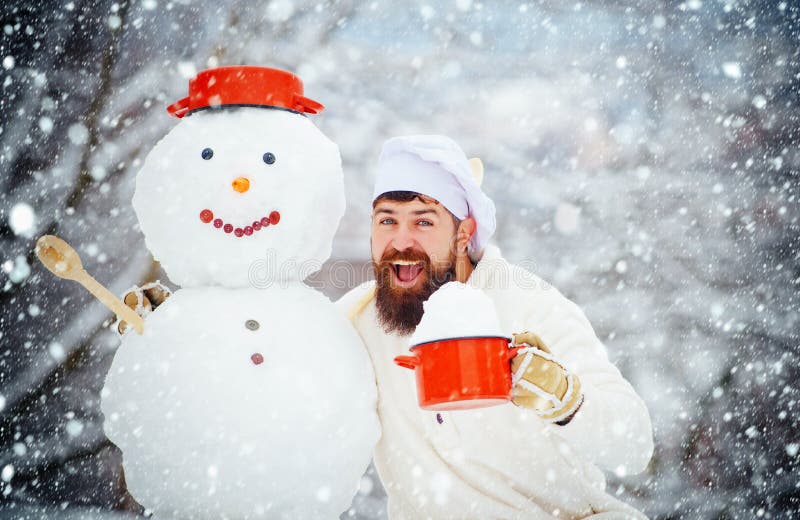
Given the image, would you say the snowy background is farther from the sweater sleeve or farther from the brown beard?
the sweater sleeve

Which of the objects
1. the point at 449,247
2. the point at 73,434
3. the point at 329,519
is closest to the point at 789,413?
the point at 449,247

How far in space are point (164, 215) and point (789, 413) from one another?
519cm

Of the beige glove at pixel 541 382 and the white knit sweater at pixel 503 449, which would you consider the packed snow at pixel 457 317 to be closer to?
the beige glove at pixel 541 382

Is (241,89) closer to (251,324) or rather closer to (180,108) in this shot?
(180,108)

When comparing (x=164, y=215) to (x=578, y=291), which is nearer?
(x=164, y=215)

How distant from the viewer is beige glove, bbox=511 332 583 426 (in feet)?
5.47

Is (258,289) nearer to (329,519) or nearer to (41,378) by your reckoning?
(329,519)

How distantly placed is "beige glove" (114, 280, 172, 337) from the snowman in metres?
0.03

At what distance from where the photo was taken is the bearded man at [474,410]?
80.6 inches

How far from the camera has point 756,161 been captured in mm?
5520

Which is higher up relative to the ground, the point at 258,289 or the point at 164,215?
the point at 164,215

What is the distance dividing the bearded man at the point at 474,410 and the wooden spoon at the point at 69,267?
75cm

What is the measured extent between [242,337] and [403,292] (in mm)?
635

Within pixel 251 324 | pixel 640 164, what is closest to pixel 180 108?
pixel 251 324
